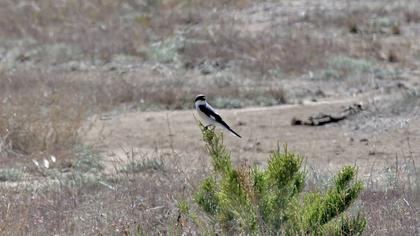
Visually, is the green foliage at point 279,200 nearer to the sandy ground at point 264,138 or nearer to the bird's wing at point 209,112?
the bird's wing at point 209,112

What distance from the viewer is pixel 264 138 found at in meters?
11.7

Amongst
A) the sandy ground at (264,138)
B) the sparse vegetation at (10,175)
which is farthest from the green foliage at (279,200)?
the sparse vegetation at (10,175)

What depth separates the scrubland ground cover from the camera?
7.90m

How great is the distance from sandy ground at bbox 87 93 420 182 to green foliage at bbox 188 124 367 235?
11.4ft

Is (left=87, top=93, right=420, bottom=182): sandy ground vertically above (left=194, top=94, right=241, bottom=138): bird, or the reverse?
(left=194, top=94, right=241, bottom=138): bird

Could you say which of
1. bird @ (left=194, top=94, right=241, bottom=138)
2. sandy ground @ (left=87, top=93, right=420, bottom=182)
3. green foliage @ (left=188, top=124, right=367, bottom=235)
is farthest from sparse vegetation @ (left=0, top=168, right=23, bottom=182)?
green foliage @ (left=188, top=124, right=367, bottom=235)

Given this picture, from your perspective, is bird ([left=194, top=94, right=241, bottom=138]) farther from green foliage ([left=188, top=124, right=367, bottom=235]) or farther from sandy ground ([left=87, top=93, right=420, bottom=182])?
sandy ground ([left=87, top=93, right=420, bottom=182])

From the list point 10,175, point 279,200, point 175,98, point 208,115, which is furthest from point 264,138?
point 279,200

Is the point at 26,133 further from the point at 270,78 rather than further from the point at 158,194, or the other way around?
the point at 270,78

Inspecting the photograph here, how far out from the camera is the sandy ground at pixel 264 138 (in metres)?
10.4

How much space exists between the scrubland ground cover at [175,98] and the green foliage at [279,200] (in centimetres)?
63

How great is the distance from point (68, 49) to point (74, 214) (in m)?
10.5

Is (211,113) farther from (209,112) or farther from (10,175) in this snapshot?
(10,175)

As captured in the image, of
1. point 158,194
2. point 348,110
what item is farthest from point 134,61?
point 158,194
